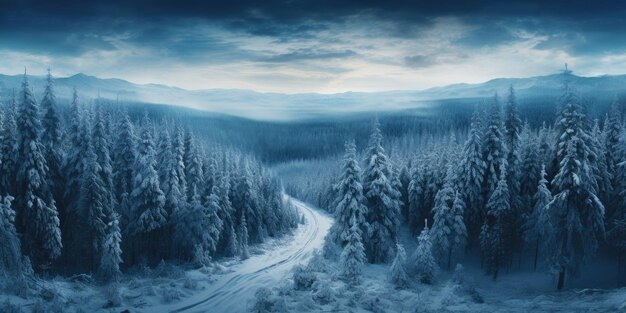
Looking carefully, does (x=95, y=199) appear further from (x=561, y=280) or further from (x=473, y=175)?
(x=561, y=280)

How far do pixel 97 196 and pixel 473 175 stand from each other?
35.8 meters

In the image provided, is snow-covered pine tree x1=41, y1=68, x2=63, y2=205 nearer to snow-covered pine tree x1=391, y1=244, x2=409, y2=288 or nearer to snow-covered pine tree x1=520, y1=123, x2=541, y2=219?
snow-covered pine tree x1=391, y1=244, x2=409, y2=288

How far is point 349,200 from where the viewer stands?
4075cm

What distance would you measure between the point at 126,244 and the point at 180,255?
580 cm

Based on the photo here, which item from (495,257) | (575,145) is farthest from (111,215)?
(575,145)

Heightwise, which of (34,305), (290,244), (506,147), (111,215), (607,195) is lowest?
(290,244)

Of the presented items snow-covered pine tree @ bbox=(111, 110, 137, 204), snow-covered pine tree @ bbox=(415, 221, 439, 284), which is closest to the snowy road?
snow-covered pine tree @ bbox=(415, 221, 439, 284)

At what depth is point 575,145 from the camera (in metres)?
31.1

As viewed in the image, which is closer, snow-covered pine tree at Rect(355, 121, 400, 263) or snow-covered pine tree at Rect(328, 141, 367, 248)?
snow-covered pine tree at Rect(328, 141, 367, 248)

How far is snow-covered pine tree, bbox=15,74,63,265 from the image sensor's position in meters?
31.0

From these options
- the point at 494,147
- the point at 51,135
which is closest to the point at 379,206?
the point at 494,147

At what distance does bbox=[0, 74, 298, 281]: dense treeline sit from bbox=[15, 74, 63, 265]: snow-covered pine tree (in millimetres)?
70

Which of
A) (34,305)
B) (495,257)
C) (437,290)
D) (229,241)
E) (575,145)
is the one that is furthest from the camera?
(229,241)

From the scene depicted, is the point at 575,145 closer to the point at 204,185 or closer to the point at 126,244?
the point at 204,185
